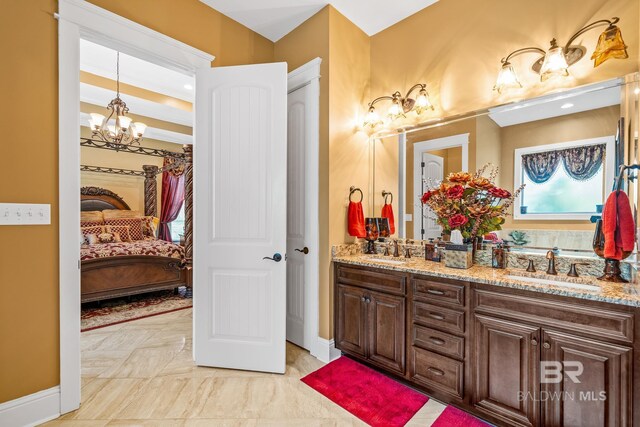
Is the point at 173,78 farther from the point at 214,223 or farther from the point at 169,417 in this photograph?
the point at 169,417

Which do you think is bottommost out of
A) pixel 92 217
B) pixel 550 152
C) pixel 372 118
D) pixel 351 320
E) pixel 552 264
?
pixel 351 320

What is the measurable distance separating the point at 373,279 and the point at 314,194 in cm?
87

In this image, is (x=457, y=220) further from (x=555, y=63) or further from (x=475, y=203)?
(x=555, y=63)

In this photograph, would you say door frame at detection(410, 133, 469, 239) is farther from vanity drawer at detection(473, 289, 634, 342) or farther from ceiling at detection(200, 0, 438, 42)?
ceiling at detection(200, 0, 438, 42)

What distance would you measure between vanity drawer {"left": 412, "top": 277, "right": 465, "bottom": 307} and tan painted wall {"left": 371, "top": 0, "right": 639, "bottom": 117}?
140 centimetres

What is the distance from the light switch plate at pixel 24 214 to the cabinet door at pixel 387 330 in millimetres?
2208

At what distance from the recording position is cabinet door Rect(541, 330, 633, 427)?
1.30 meters

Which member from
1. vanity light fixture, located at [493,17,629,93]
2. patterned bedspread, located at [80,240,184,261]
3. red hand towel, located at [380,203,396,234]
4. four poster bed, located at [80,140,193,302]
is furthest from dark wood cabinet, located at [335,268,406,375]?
patterned bedspread, located at [80,240,184,261]

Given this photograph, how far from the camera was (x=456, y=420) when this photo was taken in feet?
5.82

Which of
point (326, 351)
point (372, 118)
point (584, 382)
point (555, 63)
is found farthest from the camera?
point (372, 118)

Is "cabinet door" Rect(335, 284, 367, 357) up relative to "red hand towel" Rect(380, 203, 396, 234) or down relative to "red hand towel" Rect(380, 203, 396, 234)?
down

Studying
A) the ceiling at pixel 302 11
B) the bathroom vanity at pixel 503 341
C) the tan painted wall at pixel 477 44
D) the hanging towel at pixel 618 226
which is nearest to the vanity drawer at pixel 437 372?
the bathroom vanity at pixel 503 341

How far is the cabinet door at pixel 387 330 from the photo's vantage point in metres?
2.08

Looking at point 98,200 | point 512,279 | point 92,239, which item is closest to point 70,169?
point 512,279
